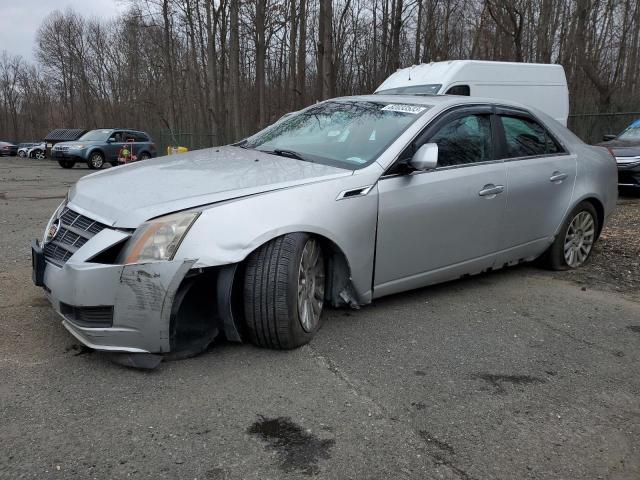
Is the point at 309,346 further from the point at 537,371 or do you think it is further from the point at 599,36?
the point at 599,36

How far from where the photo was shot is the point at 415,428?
2615 mm

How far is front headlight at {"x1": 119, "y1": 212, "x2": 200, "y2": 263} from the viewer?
2.89 metres

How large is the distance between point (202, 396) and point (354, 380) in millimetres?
819

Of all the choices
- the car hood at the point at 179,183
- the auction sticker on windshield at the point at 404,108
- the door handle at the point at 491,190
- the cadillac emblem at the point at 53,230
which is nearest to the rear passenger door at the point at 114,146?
the car hood at the point at 179,183

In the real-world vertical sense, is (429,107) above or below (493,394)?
above

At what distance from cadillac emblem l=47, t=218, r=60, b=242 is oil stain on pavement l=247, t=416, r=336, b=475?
1.74 meters

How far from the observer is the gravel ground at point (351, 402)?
2.33m

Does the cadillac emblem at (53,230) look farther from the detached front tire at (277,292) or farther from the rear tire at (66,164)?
the rear tire at (66,164)

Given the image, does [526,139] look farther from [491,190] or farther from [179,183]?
[179,183]

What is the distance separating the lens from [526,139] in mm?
4918

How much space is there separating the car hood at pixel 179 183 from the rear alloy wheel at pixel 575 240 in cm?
265

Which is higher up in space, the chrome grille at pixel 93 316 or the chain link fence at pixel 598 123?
the chain link fence at pixel 598 123

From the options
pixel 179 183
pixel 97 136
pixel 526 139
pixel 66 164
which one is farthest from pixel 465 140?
pixel 97 136

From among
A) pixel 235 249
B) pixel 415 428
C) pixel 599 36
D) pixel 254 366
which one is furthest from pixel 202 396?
pixel 599 36
